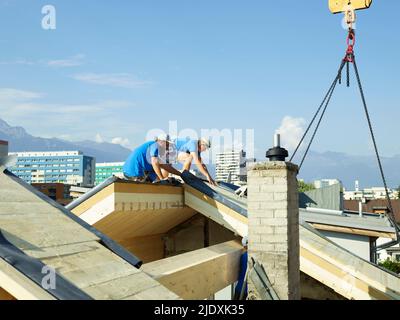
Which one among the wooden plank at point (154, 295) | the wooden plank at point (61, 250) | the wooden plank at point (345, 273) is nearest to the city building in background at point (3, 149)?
the wooden plank at point (61, 250)

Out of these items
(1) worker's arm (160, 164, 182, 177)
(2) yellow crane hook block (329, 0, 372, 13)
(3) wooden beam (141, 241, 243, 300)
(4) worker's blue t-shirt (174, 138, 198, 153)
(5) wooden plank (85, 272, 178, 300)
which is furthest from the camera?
(2) yellow crane hook block (329, 0, 372, 13)

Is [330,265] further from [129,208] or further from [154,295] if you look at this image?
[154,295]

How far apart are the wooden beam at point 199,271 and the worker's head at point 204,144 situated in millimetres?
2240

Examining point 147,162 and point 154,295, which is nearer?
point 154,295

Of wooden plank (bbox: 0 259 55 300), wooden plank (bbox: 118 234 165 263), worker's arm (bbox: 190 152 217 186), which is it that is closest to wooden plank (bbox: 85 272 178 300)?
wooden plank (bbox: 0 259 55 300)

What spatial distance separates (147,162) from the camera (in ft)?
27.6

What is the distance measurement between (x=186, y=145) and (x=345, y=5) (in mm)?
4372

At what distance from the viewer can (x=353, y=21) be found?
9094mm

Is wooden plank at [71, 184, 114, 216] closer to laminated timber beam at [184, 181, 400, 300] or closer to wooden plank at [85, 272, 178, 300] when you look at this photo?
laminated timber beam at [184, 181, 400, 300]

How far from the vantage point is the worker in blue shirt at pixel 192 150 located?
862 centimetres

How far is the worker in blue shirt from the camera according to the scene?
8617 millimetres

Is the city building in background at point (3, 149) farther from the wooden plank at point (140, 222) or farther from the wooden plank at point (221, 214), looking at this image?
the wooden plank at point (221, 214)

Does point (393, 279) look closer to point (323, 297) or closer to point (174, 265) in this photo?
point (323, 297)
